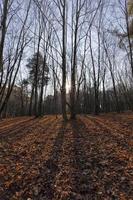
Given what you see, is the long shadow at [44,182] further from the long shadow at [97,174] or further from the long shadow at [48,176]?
the long shadow at [97,174]

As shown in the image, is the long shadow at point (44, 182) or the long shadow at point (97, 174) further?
the long shadow at point (44, 182)

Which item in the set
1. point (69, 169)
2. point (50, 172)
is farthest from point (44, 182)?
point (69, 169)

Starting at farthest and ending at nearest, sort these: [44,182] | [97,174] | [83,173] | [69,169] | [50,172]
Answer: [69,169] < [50,172] < [83,173] < [97,174] < [44,182]

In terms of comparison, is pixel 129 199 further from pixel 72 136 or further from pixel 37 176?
pixel 72 136

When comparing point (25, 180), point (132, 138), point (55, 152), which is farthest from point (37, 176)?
point (132, 138)

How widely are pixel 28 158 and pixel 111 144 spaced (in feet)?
9.06

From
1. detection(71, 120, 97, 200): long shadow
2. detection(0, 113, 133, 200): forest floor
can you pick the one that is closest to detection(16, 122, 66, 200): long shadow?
detection(0, 113, 133, 200): forest floor

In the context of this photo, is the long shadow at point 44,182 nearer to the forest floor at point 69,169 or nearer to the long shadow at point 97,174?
the forest floor at point 69,169

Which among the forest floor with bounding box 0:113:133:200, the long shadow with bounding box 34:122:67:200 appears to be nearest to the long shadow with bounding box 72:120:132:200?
the forest floor with bounding box 0:113:133:200

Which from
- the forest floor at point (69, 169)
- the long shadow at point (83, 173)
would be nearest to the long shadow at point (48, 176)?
the forest floor at point (69, 169)

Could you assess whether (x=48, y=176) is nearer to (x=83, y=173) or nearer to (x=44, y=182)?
(x=44, y=182)

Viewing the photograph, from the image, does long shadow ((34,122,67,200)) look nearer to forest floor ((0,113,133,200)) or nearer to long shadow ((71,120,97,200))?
forest floor ((0,113,133,200))

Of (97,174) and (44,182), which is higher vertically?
(97,174)

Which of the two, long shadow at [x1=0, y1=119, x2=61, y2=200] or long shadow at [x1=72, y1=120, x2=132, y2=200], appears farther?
long shadow at [x1=0, y1=119, x2=61, y2=200]
